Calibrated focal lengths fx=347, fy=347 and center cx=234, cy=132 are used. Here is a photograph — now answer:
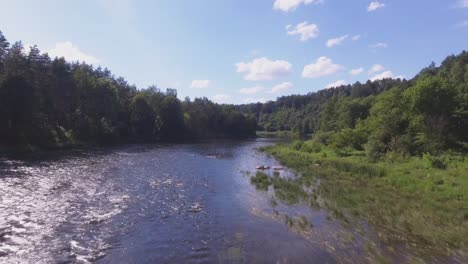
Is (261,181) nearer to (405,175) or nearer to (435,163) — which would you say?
(405,175)

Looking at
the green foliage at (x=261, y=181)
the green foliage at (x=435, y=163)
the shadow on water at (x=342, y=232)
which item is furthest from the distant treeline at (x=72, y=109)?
the green foliage at (x=435, y=163)

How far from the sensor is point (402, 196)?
2662 cm

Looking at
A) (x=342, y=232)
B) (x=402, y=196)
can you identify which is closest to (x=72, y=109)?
(x=402, y=196)

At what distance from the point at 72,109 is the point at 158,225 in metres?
77.1

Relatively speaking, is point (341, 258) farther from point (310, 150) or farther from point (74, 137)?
point (74, 137)

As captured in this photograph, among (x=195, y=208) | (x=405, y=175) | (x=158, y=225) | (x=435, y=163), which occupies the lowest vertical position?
(x=195, y=208)

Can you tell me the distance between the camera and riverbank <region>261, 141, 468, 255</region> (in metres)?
18.0

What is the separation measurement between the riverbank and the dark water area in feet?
6.24

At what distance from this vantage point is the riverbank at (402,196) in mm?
18047

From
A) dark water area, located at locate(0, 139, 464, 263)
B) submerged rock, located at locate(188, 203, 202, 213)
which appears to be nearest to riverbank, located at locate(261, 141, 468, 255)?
dark water area, located at locate(0, 139, 464, 263)

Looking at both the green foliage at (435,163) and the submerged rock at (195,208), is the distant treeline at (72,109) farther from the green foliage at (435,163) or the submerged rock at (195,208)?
the green foliage at (435,163)

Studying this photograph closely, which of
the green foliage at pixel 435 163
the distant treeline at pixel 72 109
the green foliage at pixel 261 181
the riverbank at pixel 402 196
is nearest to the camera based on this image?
the riverbank at pixel 402 196

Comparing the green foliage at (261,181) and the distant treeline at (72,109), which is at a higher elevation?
the distant treeline at (72,109)

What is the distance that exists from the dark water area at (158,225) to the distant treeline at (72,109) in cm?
2762
